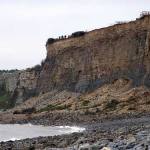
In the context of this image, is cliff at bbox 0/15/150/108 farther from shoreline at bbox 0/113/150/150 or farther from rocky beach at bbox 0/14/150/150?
shoreline at bbox 0/113/150/150

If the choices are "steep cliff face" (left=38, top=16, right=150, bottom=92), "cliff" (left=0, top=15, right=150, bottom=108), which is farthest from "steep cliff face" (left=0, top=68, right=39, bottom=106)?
"steep cliff face" (left=38, top=16, right=150, bottom=92)

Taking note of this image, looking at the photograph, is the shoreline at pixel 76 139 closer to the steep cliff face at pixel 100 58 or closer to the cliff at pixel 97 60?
the cliff at pixel 97 60

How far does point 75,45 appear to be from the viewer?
87000 millimetres

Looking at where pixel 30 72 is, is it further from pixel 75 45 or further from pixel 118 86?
pixel 118 86

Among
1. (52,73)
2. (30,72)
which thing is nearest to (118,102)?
(52,73)

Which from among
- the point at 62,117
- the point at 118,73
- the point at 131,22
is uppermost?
the point at 131,22

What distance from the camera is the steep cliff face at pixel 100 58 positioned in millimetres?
67875

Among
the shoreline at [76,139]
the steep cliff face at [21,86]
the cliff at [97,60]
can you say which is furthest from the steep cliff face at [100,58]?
the shoreline at [76,139]

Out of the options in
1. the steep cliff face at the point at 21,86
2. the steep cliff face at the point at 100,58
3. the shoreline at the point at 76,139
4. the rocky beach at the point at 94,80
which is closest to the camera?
the shoreline at the point at 76,139

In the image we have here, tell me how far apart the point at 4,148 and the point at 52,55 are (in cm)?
7206

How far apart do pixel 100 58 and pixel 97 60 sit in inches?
24.2

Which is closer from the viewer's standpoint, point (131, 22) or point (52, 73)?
point (131, 22)

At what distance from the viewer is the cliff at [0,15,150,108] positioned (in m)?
67.9

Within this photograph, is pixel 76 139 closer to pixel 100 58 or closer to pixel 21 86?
pixel 100 58
